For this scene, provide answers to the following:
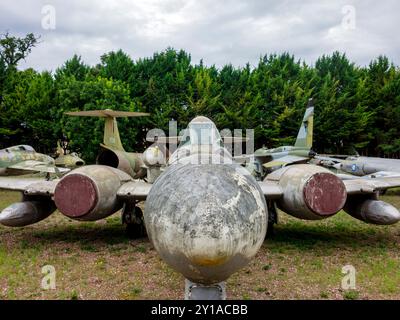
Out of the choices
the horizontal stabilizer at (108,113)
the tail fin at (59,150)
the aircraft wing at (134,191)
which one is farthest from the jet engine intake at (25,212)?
the tail fin at (59,150)

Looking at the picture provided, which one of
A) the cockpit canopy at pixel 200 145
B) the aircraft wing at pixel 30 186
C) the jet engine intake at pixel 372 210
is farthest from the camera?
the aircraft wing at pixel 30 186

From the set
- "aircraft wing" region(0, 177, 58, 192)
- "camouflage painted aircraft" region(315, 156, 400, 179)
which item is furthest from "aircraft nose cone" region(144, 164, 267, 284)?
"camouflage painted aircraft" region(315, 156, 400, 179)

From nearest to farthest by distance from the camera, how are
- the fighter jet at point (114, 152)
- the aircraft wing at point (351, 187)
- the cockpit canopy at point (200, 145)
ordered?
the cockpit canopy at point (200, 145) → the aircraft wing at point (351, 187) → the fighter jet at point (114, 152)

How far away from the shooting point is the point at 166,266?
600 centimetres

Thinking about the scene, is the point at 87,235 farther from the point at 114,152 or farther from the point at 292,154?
the point at 292,154

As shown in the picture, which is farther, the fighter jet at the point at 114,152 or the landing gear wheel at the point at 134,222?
the fighter jet at the point at 114,152

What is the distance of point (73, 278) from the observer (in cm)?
552

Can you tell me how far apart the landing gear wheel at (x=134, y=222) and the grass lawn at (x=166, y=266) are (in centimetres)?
23

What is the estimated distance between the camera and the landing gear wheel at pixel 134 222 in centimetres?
772

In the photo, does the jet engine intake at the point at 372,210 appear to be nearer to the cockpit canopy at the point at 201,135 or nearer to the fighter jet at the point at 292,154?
the cockpit canopy at the point at 201,135

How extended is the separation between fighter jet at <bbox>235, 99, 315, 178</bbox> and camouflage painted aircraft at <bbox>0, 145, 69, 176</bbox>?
908 cm

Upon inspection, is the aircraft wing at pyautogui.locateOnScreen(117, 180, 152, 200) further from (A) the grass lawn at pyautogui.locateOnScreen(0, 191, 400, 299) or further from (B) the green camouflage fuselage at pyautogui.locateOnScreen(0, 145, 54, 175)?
(B) the green camouflage fuselage at pyautogui.locateOnScreen(0, 145, 54, 175)

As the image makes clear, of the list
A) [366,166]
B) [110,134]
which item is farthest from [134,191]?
[366,166]

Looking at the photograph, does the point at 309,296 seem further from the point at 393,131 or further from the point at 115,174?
the point at 393,131
